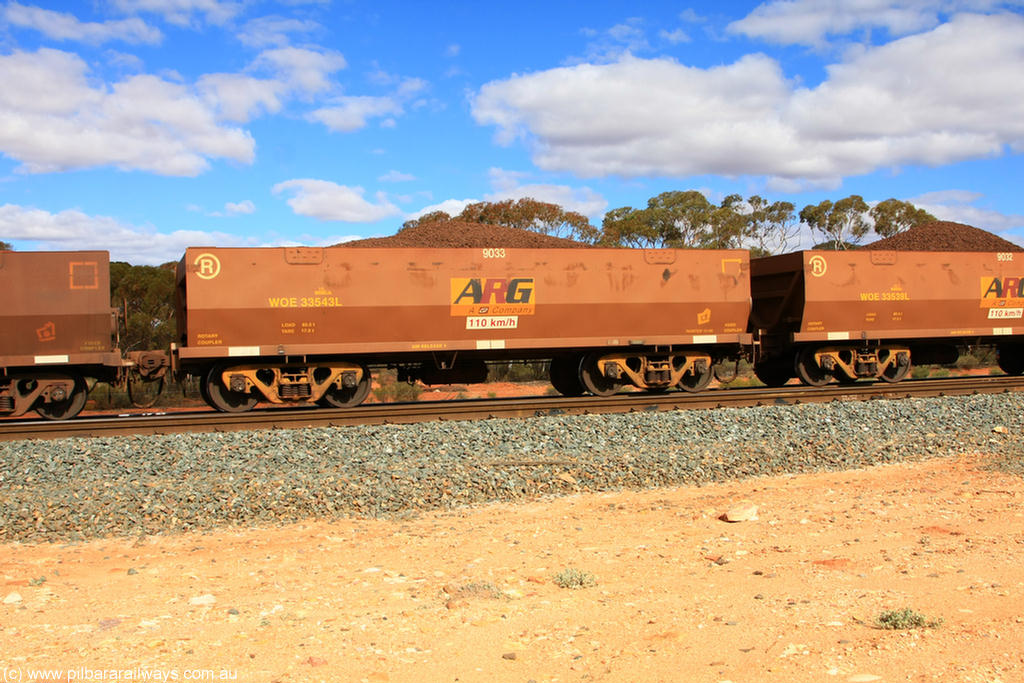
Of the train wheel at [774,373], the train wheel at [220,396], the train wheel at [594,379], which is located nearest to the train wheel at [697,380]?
the train wheel at [594,379]

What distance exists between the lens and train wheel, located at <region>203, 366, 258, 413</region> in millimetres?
12891

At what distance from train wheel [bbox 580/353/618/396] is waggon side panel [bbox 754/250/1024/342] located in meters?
4.18

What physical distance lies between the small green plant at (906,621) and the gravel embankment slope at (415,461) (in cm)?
428

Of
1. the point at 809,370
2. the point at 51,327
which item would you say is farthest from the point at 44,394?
the point at 809,370

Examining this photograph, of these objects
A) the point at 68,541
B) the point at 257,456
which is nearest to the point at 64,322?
the point at 257,456

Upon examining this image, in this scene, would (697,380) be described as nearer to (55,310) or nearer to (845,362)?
(845,362)

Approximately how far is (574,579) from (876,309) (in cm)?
1320

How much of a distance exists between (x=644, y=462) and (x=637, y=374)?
5.67 meters

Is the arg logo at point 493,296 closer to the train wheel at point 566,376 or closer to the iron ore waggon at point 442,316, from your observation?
the iron ore waggon at point 442,316

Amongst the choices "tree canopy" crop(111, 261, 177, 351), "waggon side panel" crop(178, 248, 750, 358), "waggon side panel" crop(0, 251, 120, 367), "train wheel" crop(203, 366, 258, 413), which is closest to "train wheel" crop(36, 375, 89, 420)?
"waggon side panel" crop(0, 251, 120, 367)

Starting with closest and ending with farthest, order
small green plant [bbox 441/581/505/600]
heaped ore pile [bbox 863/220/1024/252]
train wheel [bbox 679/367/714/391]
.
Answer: small green plant [bbox 441/581/505/600] → train wheel [bbox 679/367/714/391] → heaped ore pile [bbox 863/220/1024/252]

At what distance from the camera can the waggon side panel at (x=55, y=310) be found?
481 inches

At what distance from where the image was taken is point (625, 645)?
14.4 ft

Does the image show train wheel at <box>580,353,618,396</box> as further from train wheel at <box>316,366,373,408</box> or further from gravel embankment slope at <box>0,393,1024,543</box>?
train wheel at <box>316,366,373,408</box>
